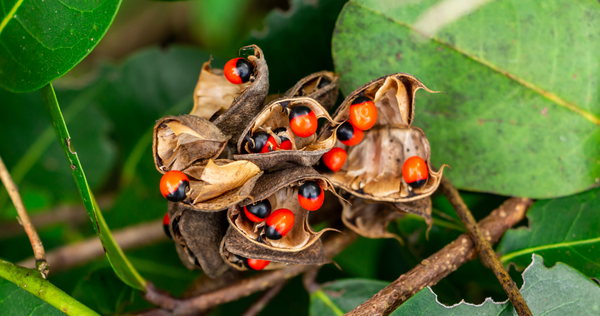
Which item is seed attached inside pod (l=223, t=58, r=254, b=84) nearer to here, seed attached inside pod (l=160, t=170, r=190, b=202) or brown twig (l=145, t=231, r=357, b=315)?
seed attached inside pod (l=160, t=170, r=190, b=202)

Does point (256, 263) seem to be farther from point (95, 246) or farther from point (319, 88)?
point (95, 246)

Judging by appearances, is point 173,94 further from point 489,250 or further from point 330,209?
point 489,250

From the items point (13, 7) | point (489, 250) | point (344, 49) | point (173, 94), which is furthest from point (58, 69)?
point (489, 250)

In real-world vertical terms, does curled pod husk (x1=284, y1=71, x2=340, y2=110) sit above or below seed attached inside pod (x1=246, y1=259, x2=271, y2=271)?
above

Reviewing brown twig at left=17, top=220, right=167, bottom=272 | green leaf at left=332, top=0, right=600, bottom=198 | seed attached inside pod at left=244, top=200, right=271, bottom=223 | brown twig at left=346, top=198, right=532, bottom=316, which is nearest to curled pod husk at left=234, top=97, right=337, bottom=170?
seed attached inside pod at left=244, top=200, right=271, bottom=223

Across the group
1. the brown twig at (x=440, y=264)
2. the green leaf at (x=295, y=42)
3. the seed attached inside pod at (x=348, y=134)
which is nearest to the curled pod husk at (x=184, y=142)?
the seed attached inside pod at (x=348, y=134)
